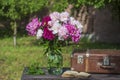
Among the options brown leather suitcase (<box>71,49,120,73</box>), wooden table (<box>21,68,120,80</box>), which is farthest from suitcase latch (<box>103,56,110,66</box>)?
wooden table (<box>21,68,120,80</box>)

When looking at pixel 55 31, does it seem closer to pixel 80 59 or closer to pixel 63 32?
pixel 63 32

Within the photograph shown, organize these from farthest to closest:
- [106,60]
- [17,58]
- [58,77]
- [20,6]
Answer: [20,6] → [17,58] → [106,60] → [58,77]

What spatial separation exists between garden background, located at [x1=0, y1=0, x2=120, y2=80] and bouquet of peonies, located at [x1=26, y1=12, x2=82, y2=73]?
3.49 m

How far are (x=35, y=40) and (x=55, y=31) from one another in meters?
9.62

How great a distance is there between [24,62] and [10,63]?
1.15ft

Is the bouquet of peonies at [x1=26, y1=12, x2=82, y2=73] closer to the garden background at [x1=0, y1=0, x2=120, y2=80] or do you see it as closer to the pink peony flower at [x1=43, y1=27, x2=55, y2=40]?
the pink peony flower at [x1=43, y1=27, x2=55, y2=40]

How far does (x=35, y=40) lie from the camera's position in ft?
47.8

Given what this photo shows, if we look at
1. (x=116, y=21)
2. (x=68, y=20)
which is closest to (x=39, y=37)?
(x=68, y=20)

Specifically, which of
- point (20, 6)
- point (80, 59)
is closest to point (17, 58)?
point (20, 6)

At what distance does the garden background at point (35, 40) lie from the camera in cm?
998

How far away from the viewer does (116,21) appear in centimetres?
1485

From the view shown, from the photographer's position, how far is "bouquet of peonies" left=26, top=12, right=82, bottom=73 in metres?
4.99

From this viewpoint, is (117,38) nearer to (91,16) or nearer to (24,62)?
(91,16)

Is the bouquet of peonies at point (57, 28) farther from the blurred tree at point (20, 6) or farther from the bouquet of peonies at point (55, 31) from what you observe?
the blurred tree at point (20, 6)
